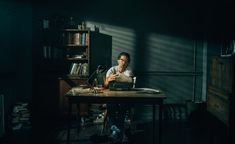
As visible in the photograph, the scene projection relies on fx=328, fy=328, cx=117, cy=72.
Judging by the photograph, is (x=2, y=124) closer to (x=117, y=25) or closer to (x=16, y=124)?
(x=16, y=124)

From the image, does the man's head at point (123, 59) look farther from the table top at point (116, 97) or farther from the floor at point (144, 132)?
the floor at point (144, 132)

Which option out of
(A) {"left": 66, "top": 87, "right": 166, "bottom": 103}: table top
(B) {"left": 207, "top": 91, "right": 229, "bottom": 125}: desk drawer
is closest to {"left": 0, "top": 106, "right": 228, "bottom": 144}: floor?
(B) {"left": 207, "top": 91, "right": 229, "bottom": 125}: desk drawer

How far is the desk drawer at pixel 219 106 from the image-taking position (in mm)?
4775

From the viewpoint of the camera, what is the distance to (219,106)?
5.15 metres

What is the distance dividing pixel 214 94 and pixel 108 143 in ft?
6.75

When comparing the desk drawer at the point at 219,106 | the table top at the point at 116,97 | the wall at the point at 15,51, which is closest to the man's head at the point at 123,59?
the table top at the point at 116,97

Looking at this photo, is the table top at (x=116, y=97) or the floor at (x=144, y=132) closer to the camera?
the table top at (x=116, y=97)

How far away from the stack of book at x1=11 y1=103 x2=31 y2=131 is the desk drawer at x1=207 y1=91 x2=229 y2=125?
316 cm

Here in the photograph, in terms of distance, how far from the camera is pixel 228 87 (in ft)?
15.6

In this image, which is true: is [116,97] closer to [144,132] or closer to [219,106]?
[144,132]

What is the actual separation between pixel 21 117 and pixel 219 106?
3.35 metres

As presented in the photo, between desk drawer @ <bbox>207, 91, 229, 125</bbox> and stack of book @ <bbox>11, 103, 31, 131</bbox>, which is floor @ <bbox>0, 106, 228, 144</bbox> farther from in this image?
desk drawer @ <bbox>207, 91, 229, 125</bbox>

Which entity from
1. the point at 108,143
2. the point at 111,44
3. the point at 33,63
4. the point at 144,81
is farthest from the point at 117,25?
the point at 108,143

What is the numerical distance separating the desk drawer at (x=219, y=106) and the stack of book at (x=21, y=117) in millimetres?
3156
